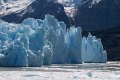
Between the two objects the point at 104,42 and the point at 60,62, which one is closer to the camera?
the point at 60,62

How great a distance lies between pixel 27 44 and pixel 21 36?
4.55 ft

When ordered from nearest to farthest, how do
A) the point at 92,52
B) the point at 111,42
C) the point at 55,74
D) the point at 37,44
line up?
the point at 55,74 → the point at 37,44 → the point at 92,52 → the point at 111,42

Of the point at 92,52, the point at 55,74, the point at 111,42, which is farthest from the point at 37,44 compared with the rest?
the point at 111,42

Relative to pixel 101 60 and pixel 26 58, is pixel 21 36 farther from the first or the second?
pixel 101 60

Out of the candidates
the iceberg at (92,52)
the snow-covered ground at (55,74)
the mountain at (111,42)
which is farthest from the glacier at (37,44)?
the mountain at (111,42)

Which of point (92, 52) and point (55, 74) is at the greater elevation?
point (92, 52)

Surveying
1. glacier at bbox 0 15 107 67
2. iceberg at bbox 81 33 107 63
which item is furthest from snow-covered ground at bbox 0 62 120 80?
iceberg at bbox 81 33 107 63

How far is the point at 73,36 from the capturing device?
7169 centimetres

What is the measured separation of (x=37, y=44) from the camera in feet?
184

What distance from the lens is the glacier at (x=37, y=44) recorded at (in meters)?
52.4

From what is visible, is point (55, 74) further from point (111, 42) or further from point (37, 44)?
point (111, 42)

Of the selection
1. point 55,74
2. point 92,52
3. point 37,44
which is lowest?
point 55,74

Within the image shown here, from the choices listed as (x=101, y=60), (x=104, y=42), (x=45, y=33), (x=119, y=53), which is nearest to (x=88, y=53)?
(x=101, y=60)

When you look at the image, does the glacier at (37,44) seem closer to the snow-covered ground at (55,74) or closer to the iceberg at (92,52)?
the iceberg at (92,52)
